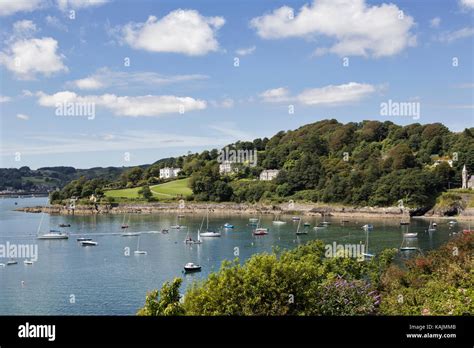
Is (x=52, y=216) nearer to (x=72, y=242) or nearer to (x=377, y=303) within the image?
(x=72, y=242)

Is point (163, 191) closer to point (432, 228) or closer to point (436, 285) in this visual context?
point (432, 228)

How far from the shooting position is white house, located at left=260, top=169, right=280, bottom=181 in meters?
57.0

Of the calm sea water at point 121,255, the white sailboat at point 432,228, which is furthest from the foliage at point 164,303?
the white sailboat at point 432,228

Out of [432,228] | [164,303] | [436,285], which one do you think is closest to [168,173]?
[432,228]

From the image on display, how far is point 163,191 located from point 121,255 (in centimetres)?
3220

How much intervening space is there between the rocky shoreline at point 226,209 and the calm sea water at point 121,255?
313 cm

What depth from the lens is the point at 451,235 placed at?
2836cm

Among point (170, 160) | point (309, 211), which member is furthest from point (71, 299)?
point (170, 160)

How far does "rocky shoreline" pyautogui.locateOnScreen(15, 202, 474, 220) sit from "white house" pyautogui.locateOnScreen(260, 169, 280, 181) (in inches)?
290

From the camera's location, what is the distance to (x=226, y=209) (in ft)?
167

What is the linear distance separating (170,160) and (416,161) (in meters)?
33.3
